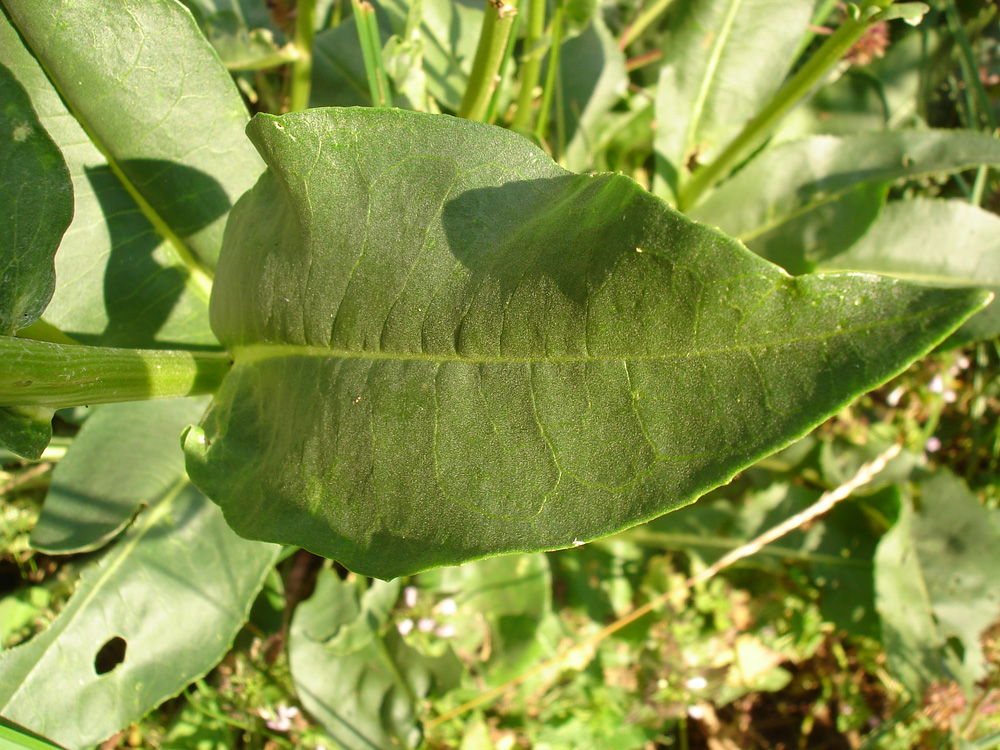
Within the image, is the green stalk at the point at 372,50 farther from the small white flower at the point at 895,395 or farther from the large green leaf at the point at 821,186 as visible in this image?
the small white flower at the point at 895,395

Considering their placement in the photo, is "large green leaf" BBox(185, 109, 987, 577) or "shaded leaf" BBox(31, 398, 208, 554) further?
"shaded leaf" BBox(31, 398, 208, 554)

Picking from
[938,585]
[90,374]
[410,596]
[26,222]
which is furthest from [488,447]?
[938,585]

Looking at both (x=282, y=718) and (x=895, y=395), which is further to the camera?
(x=895, y=395)

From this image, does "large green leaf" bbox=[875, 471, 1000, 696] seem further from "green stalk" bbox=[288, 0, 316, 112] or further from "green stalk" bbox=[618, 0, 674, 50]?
"green stalk" bbox=[288, 0, 316, 112]

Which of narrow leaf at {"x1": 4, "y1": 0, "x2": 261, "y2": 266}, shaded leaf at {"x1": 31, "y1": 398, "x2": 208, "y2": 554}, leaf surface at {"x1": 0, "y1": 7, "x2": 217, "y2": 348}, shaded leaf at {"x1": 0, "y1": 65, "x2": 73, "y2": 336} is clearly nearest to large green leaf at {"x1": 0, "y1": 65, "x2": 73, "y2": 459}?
shaded leaf at {"x1": 0, "y1": 65, "x2": 73, "y2": 336}

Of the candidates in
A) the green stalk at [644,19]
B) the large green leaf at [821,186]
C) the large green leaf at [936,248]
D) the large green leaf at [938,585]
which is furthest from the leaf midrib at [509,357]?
the large green leaf at [938,585]

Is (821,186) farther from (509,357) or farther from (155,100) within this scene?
(155,100)
